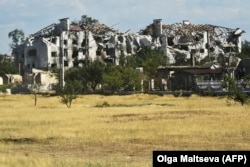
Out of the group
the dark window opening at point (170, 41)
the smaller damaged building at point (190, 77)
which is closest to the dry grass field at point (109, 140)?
the smaller damaged building at point (190, 77)

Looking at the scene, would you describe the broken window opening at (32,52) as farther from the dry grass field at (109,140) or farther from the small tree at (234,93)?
the dry grass field at (109,140)

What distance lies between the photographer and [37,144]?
92.6 feet

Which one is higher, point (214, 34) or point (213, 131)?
point (214, 34)

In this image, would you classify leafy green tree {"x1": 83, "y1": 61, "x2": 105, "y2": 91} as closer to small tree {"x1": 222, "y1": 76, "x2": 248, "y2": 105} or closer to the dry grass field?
small tree {"x1": 222, "y1": 76, "x2": 248, "y2": 105}

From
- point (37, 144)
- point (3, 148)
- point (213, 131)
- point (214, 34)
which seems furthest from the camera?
point (214, 34)

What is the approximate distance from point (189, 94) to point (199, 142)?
59.5m

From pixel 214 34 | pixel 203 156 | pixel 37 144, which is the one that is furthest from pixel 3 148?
pixel 214 34

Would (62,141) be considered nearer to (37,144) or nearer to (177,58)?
(37,144)

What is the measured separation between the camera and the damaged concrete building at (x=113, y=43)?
A: 472ft

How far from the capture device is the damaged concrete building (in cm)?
14400

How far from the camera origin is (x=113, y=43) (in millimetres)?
151125

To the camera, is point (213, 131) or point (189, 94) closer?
point (213, 131)

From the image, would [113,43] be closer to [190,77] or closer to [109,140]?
[190,77]

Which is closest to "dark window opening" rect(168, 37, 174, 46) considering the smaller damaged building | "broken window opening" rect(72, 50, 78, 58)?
"broken window opening" rect(72, 50, 78, 58)
